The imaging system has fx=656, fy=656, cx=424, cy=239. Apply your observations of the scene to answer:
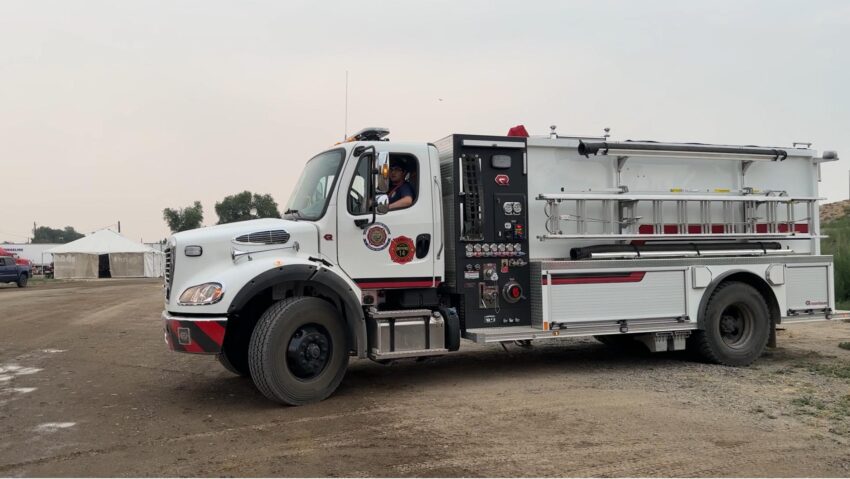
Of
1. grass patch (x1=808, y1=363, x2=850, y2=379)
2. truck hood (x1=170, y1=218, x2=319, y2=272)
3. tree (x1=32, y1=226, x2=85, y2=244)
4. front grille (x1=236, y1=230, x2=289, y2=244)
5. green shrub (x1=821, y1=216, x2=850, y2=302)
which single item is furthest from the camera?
tree (x1=32, y1=226, x2=85, y2=244)

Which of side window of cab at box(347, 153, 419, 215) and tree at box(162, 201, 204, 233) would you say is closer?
side window of cab at box(347, 153, 419, 215)

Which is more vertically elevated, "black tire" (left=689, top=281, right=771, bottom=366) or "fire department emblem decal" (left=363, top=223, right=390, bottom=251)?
"fire department emblem decal" (left=363, top=223, right=390, bottom=251)

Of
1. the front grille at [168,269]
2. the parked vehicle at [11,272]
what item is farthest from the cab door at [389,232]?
the parked vehicle at [11,272]

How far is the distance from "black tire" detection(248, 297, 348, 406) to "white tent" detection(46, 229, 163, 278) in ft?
152

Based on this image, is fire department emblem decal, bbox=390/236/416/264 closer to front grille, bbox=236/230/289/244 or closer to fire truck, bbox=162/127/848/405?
fire truck, bbox=162/127/848/405

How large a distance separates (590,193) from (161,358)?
22.7ft

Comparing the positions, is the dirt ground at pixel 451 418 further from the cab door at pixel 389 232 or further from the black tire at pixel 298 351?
the cab door at pixel 389 232

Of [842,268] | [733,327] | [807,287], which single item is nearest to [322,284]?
[733,327]

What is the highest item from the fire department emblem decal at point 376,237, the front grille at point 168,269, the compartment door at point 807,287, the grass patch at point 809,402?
the fire department emblem decal at point 376,237

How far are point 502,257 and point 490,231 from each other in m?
0.36

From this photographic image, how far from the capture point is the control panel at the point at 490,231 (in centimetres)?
787

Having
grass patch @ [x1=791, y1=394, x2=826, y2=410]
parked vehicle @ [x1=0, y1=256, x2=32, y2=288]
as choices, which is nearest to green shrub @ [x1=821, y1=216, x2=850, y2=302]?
grass patch @ [x1=791, y1=394, x2=826, y2=410]

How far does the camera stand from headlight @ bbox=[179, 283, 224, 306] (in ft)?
21.4

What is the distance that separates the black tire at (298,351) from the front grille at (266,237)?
2.12ft
